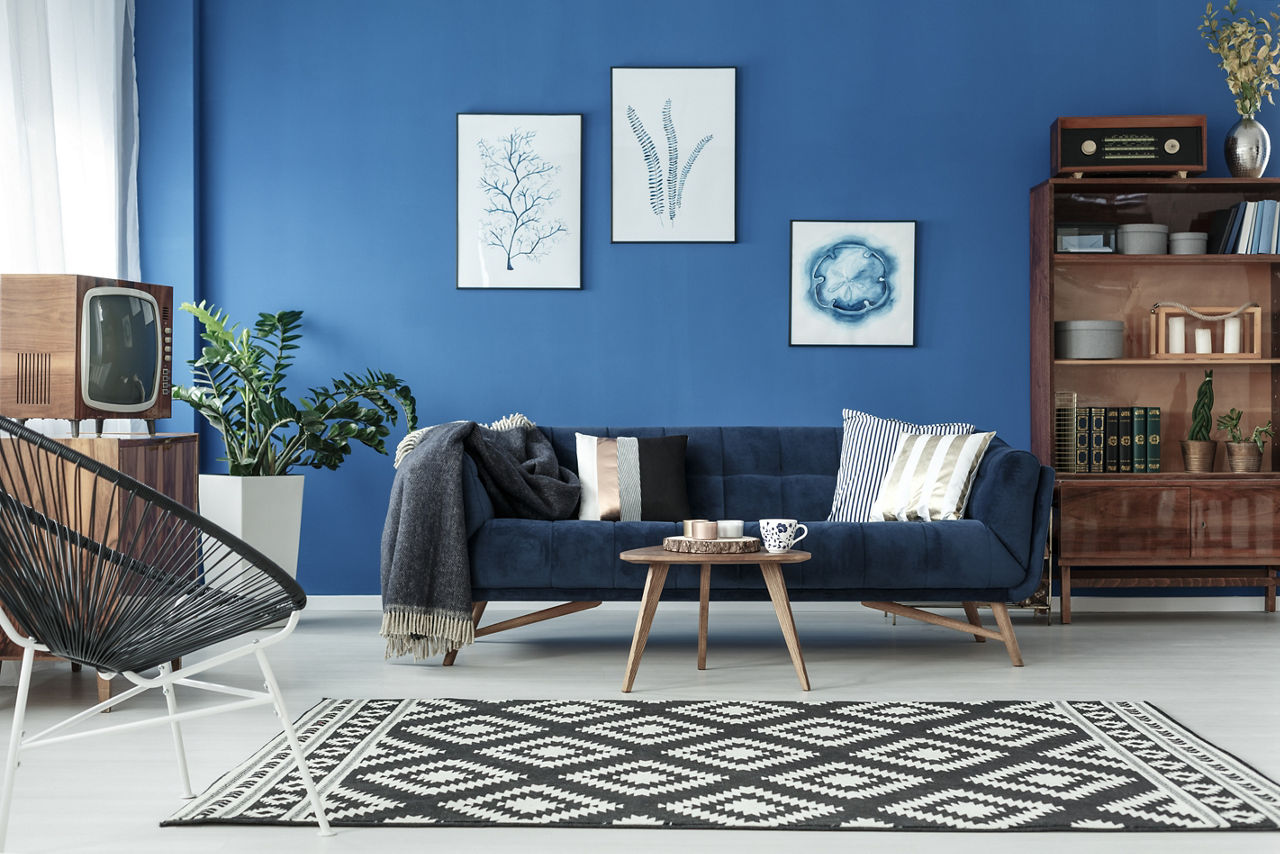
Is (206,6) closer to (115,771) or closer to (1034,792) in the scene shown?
(115,771)

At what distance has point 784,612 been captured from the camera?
331 cm

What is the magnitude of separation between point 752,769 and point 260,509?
250 cm

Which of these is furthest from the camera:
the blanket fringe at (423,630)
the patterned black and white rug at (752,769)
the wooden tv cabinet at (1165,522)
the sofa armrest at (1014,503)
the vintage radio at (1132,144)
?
the vintage radio at (1132,144)

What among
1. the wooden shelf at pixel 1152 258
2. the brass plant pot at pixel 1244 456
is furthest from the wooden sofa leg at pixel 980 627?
the wooden shelf at pixel 1152 258

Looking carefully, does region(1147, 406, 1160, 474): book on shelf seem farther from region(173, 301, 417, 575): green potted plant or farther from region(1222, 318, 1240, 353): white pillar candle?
region(173, 301, 417, 575): green potted plant

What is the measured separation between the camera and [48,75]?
3.87 metres

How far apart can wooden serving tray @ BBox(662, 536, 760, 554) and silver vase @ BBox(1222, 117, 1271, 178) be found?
2.75 meters

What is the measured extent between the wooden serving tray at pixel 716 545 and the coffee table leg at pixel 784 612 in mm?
71

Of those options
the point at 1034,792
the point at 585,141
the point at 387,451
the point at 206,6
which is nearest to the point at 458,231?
the point at 585,141

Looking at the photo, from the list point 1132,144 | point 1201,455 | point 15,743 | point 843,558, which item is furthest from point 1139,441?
point 15,743

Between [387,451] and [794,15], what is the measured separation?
98.4 inches

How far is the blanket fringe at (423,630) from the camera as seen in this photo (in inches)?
141

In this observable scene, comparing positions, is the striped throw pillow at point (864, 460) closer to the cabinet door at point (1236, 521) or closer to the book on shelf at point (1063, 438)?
the book on shelf at point (1063, 438)

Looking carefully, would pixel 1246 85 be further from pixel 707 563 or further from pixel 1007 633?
pixel 707 563
